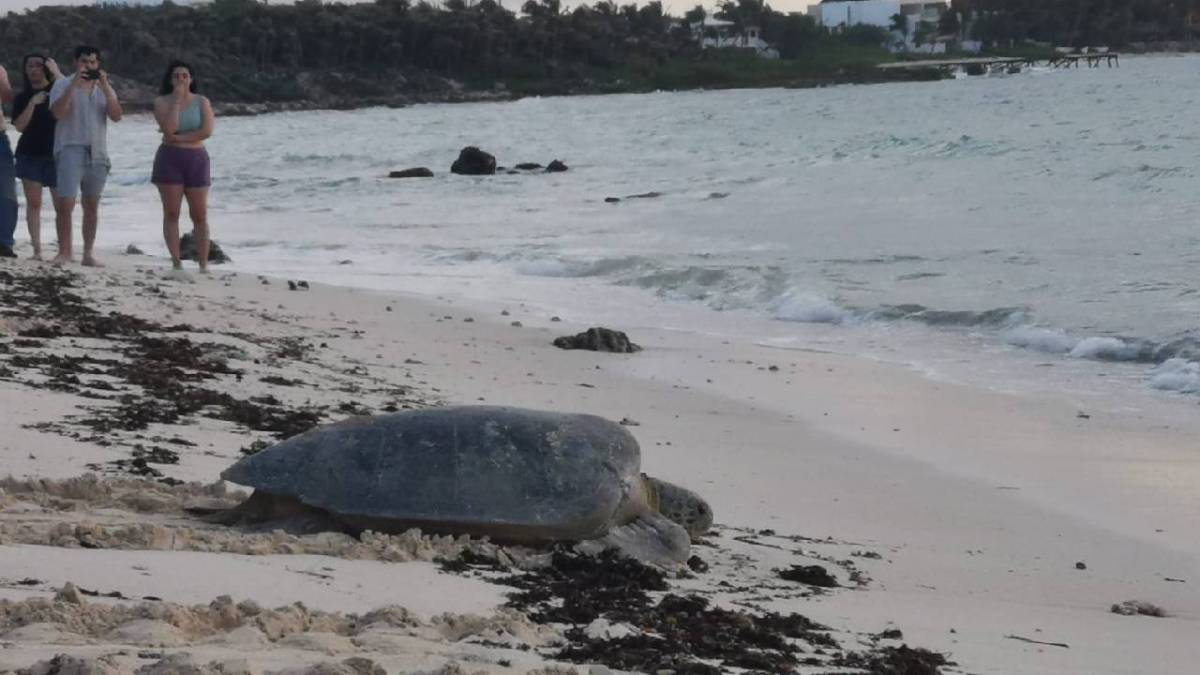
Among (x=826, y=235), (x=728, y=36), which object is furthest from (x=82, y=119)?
(x=728, y=36)

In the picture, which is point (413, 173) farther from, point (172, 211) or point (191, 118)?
point (191, 118)

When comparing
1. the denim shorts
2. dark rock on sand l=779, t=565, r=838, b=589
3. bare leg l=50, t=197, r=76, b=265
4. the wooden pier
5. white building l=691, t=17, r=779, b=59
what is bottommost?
dark rock on sand l=779, t=565, r=838, b=589

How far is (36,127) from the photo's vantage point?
8.61 metres

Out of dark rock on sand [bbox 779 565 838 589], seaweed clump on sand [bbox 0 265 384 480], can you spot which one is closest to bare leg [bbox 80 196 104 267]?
seaweed clump on sand [bbox 0 265 384 480]

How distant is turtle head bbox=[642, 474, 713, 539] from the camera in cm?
396

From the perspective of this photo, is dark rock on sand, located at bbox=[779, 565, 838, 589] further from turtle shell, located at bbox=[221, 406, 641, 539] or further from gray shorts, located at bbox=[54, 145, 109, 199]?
gray shorts, located at bbox=[54, 145, 109, 199]

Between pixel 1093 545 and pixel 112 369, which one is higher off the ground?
pixel 112 369

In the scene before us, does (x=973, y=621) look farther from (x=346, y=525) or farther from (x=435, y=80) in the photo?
(x=435, y=80)

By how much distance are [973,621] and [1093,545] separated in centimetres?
116

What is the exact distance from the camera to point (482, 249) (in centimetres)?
1392

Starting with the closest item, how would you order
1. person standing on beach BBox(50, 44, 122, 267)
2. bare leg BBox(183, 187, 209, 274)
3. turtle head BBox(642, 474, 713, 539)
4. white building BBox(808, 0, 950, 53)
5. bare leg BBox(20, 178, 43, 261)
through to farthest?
turtle head BBox(642, 474, 713, 539) → person standing on beach BBox(50, 44, 122, 267) → bare leg BBox(183, 187, 209, 274) → bare leg BBox(20, 178, 43, 261) → white building BBox(808, 0, 950, 53)

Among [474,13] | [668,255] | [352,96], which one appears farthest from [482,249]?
[474,13]

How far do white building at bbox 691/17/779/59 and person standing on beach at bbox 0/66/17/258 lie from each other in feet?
324

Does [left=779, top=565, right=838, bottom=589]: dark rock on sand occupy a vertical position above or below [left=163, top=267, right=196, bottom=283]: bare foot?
below
